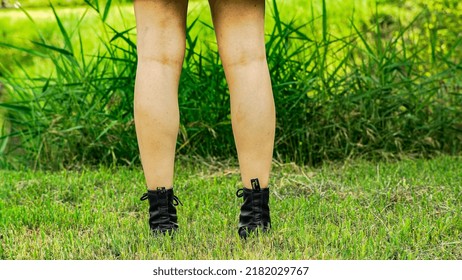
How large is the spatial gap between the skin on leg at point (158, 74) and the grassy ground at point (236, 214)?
0.30 meters

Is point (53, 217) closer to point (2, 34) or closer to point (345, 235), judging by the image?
point (345, 235)

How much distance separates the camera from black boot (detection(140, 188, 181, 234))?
2316 mm

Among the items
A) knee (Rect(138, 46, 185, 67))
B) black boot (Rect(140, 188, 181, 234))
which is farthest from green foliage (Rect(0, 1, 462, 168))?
knee (Rect(138, 46, 185, 67))

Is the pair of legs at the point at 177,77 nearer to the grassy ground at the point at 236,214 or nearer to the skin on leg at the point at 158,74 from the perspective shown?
Answer: the skin on leg at the point at 158,74

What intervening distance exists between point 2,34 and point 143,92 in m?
5.12

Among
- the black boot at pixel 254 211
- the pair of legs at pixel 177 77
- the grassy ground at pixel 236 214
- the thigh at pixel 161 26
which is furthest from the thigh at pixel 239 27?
the grassy ground at pixel 236 214

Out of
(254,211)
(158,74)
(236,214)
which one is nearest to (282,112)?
(236,214)

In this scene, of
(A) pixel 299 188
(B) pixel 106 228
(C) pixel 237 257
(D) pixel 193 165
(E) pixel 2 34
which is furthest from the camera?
(E) pixel 2 34

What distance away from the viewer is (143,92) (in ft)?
7.30

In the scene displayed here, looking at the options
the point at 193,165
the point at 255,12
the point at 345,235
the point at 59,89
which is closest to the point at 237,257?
the point at 345,235

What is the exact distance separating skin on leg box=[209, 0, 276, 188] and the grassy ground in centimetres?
26

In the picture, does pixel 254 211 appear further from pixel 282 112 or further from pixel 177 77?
pixel 282 112

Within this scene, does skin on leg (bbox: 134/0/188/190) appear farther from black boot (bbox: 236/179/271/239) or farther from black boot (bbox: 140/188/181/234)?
black boot (bbox: 236/179/271/239)

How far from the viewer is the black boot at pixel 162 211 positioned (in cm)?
232
